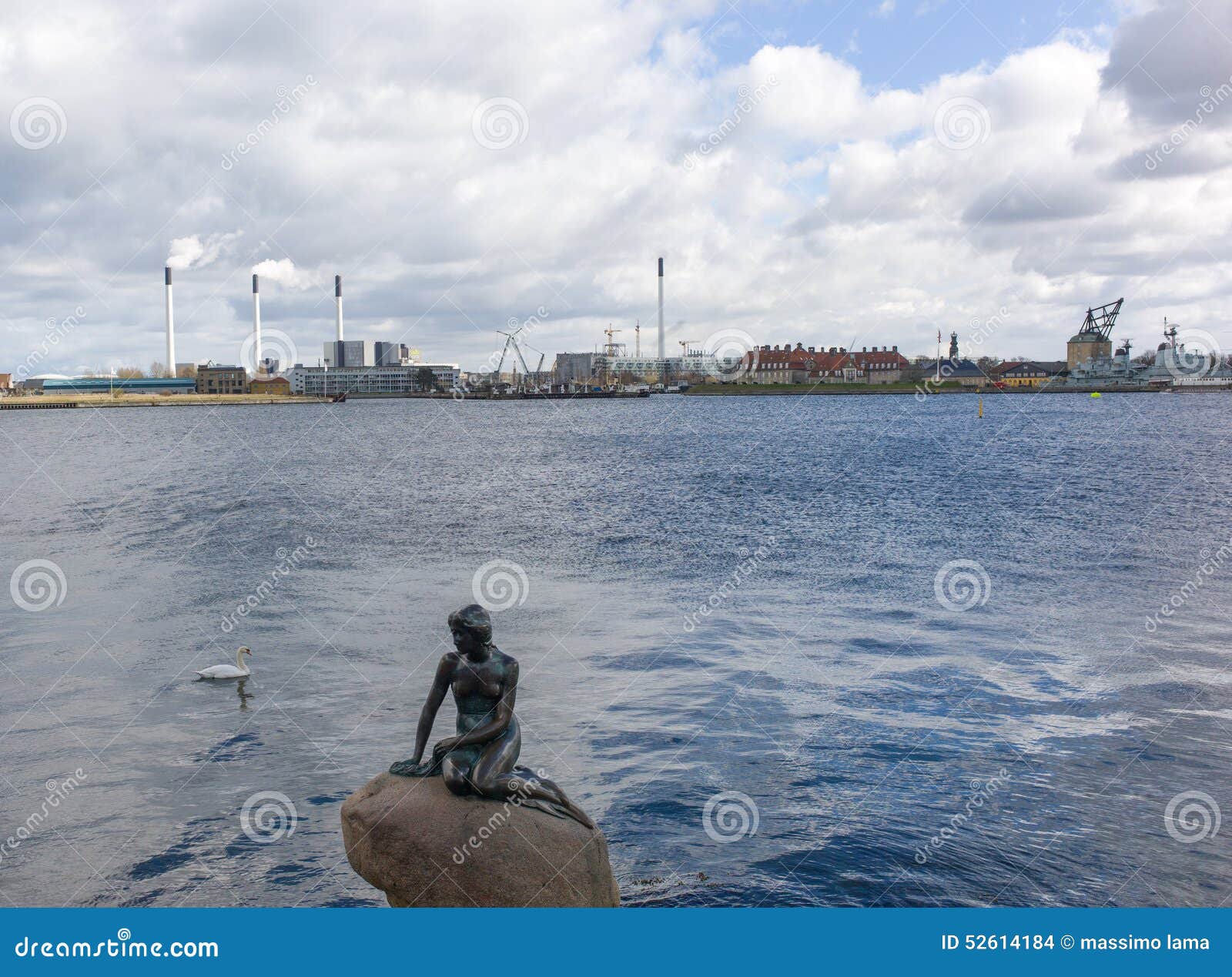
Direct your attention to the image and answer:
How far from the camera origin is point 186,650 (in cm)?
1995

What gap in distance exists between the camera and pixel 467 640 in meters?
8.16

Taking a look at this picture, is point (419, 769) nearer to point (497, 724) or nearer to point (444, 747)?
point (444, 747)

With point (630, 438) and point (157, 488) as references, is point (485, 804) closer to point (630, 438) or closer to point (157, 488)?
point (157, 488)

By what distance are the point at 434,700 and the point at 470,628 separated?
885 mm

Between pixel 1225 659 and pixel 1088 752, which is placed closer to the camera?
pixel 1088 752

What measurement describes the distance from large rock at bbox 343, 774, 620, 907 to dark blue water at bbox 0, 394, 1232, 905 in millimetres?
2207

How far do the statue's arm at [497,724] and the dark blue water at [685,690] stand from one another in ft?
9.88

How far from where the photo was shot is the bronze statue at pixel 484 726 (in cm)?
815

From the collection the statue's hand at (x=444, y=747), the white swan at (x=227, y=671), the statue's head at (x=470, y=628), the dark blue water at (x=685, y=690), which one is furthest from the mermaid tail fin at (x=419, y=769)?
the white swan at (x=227, y=671)

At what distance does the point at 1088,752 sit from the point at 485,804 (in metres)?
10.3

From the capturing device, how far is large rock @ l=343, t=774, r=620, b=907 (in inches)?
313

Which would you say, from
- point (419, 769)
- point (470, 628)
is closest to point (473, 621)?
point (470, 628)

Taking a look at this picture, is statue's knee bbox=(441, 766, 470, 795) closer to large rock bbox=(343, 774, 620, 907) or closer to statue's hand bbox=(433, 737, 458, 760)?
large rock bbox=(343, 774, 620, 907)

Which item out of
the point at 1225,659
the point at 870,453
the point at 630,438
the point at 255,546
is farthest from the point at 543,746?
the point at 630,438
